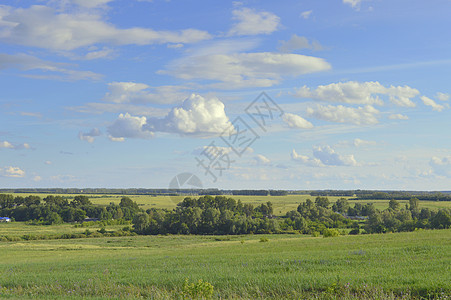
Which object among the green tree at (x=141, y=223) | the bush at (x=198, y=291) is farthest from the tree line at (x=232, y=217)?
the bush at (x=198, y=291)

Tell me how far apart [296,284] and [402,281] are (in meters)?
3.72

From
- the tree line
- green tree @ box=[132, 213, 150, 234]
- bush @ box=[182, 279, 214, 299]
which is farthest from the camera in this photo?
green tree @ box=[132, 213, 150, 234]

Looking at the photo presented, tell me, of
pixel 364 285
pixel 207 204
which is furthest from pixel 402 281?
pixel 207 204

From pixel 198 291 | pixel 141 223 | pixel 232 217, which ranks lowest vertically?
pixel 141 223

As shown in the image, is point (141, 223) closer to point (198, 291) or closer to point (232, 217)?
point (232, 217)

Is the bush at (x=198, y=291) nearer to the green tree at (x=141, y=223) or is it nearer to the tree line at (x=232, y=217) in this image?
the tree line at (x=232, y=217)

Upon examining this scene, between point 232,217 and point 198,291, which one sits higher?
point 198,291

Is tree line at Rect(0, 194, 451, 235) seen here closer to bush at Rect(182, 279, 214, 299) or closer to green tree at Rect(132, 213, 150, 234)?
green tree at Rect(132, 213, 150, 234)

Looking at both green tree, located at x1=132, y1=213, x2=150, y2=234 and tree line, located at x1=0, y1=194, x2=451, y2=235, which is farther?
green tree, located at x1=132, y1=213, x2=150, y2=234

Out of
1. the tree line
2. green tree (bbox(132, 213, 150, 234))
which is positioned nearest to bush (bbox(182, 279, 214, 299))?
the tree line

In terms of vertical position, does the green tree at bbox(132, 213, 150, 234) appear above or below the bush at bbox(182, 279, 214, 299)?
below

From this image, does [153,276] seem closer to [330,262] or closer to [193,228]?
[330,262]

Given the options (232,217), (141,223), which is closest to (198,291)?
(141,223)

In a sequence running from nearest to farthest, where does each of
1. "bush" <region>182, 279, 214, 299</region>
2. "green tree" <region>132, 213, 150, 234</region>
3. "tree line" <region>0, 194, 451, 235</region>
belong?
"bush" <region>182, 279, 214, 299</region> < "tree line" <region>0, 194, 451, 235</region> < "green tree" <region>132, 213, 150, 234</region>
